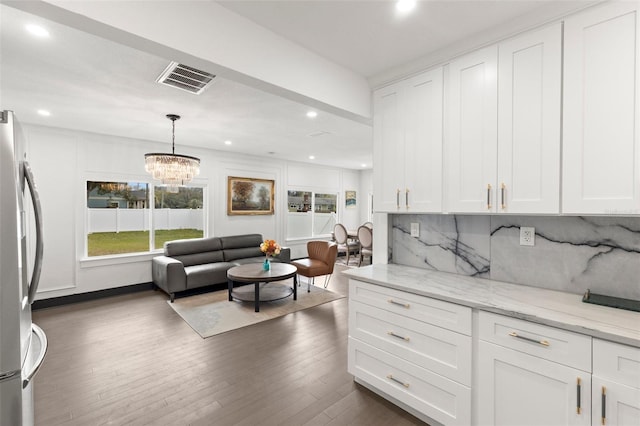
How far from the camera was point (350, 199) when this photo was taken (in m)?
9.42

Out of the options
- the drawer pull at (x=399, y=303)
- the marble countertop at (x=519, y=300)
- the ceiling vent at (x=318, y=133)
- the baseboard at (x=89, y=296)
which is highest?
the ceiling vent at (x=318, y=133)

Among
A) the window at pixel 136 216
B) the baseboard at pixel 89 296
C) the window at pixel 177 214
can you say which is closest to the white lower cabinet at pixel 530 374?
the window at pixel 136 216

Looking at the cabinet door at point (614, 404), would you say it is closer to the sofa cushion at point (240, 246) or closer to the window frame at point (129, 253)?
the sofa cushion at point (240, 246)

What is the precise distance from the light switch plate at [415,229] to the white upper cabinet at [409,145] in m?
0.32

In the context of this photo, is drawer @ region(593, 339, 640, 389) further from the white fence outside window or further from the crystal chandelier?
the white fence outside window

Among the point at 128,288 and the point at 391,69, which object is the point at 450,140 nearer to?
the point at 391,69

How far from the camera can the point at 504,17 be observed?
75.0 inches

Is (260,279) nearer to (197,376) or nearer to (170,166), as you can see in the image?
(197,376)

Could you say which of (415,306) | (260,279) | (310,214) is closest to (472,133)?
(415,306)

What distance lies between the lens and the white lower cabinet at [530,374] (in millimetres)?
1412

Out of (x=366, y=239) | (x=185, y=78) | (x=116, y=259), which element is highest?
(x=185, y=78)

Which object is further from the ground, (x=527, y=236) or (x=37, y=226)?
(x=37, y=226)

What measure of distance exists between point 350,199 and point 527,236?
735cm

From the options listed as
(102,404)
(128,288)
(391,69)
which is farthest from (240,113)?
(128,288)
